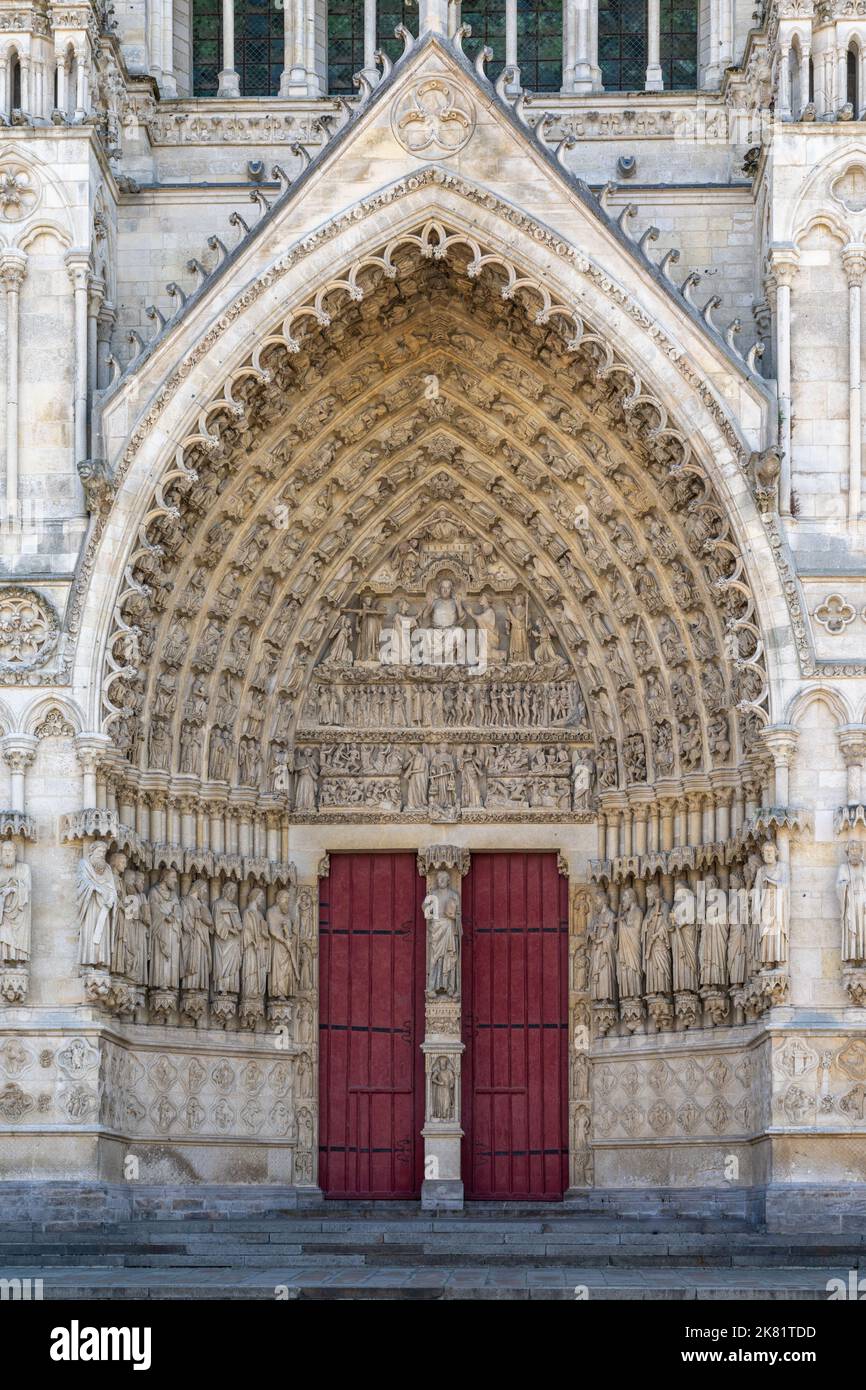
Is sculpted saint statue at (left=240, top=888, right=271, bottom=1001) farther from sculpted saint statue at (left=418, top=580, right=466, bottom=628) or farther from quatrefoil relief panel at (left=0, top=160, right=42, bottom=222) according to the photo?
quatrefoil relief panel at (left=0, top=160, right=42, bottom=222)

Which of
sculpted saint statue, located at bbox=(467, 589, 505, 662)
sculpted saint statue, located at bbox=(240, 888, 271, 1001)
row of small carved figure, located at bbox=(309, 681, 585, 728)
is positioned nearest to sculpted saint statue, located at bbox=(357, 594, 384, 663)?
row of small carved figure, located at bbox=(309, 681, 585, 728)

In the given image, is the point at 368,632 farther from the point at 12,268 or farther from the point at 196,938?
the point at 12,268

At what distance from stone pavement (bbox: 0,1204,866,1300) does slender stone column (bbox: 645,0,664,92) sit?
9176 mm

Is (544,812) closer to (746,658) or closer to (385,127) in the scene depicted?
(746,658)

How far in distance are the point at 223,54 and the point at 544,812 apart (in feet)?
22.6

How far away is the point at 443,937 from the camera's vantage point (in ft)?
64.0

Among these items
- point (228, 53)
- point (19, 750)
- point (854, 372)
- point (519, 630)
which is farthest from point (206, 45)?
point (19, 750)

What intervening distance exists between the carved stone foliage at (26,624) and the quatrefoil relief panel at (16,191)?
287cm

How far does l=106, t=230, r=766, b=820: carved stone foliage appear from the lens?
1895 centimetres

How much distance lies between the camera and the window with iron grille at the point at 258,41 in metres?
20.8

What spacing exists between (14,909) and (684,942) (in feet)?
16.5

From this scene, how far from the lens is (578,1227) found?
17.5m

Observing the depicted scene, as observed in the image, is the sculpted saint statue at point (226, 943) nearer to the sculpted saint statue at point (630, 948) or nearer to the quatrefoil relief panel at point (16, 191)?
the sculpted saint statue at point (630, 948)

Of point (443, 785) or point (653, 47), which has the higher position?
point (653, 47)
